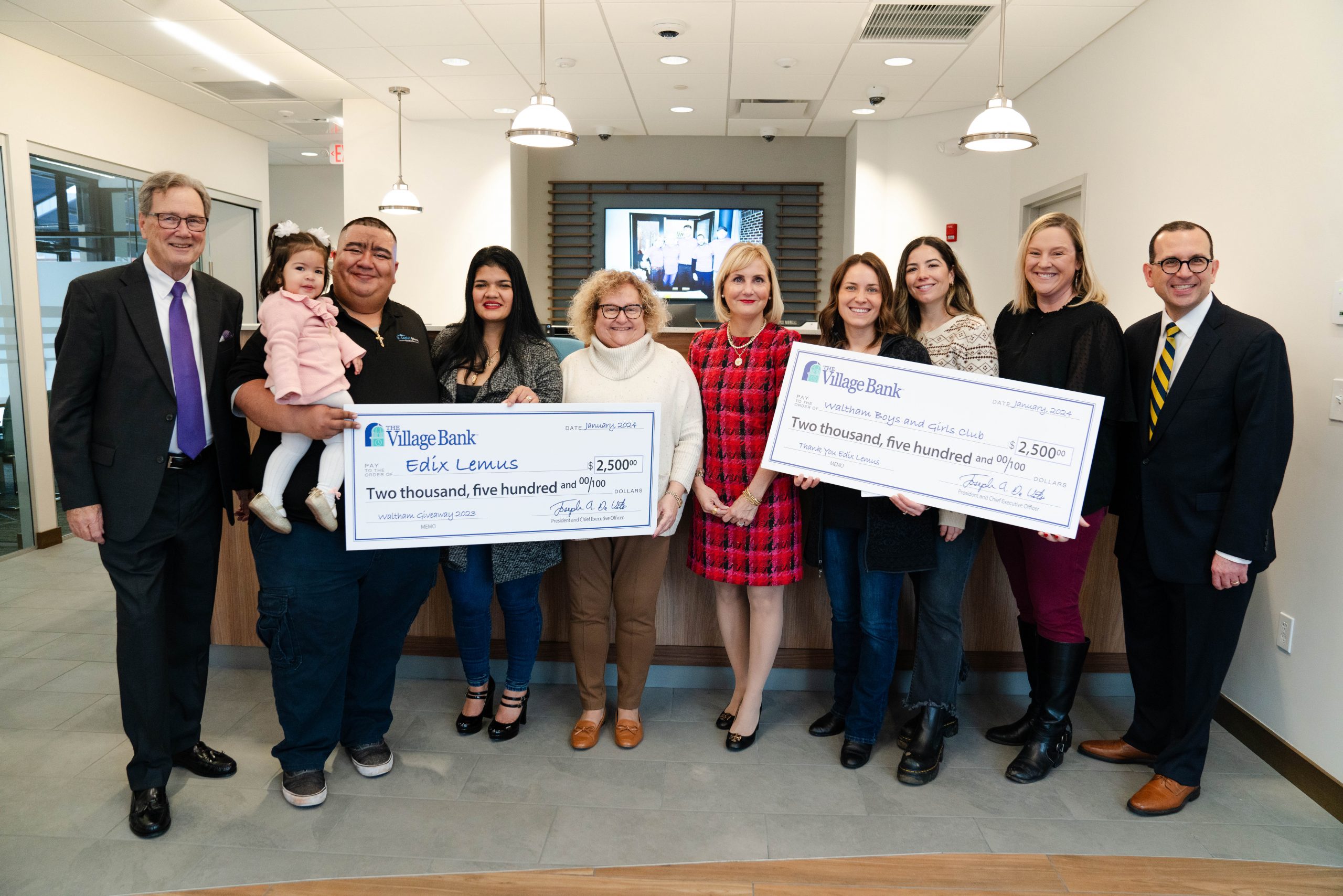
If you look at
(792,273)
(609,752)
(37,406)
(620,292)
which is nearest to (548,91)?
(792,273)

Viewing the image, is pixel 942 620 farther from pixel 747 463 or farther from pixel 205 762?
pixel 205 762

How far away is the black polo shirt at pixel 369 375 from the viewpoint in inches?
84.0

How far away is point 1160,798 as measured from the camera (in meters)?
2.30

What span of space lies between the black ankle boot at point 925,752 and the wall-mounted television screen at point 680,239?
6738 mm

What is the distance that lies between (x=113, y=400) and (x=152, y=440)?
0.43 feet

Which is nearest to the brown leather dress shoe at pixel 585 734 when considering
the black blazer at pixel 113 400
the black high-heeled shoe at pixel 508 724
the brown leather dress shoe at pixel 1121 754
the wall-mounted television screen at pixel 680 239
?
the black high-heeled shoe at pixel 508 724

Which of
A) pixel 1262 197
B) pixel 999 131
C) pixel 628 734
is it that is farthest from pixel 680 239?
pixel 628 734

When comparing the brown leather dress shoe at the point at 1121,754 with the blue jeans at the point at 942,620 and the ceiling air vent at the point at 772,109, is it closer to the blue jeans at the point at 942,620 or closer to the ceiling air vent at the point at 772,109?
the blue jeans at the point at 942,620

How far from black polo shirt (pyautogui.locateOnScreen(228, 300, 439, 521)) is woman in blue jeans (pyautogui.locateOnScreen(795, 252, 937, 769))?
111 cm

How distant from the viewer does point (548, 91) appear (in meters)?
6.67

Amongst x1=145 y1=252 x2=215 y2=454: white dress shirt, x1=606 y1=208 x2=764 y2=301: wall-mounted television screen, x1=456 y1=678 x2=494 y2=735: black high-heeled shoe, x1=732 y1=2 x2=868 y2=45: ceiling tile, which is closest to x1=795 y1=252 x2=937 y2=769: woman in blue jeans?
x1=456 y1=678 x2=494 y2=735: black high-heeled shoe

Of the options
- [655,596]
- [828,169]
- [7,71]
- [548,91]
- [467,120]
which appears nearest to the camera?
[655,596]

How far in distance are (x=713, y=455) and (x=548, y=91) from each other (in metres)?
5.17

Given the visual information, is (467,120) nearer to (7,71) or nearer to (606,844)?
(7,71)
